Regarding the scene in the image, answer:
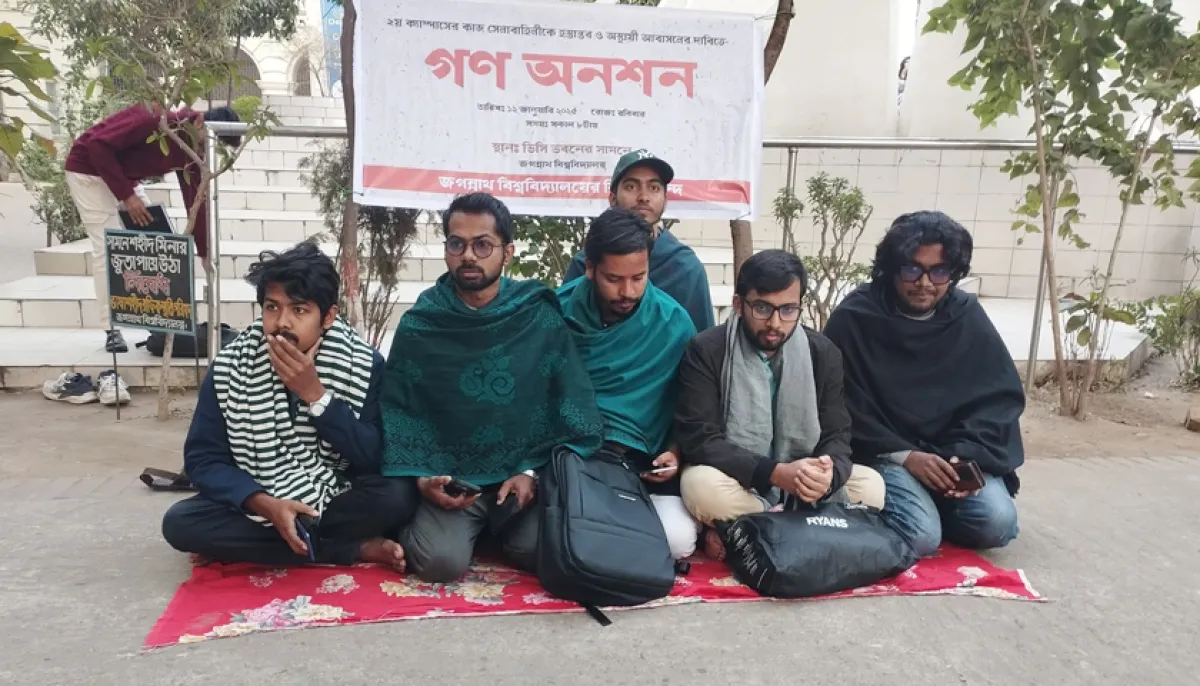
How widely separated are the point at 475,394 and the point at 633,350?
1.85 feet

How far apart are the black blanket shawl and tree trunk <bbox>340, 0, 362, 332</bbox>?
232 centimetres

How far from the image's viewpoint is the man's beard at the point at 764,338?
2.72m

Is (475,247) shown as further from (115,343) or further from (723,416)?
(115,343)

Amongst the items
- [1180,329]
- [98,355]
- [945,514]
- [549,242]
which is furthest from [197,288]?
[1180,329]

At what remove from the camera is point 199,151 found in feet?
15.2

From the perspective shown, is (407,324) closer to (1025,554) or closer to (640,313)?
(640,313)

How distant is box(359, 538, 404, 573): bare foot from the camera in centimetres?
261

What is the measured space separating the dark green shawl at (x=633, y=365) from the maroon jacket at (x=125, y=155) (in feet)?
9.21

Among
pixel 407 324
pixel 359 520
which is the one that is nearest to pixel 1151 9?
pixel 407 324

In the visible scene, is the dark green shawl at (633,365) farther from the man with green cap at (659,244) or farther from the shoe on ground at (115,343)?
the shoe on ground at (115,343)

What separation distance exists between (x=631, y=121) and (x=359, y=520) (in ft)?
7.43

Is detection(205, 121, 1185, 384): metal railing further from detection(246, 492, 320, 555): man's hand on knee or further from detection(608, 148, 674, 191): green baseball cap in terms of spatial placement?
detection(246, 492, 320, 555): man's hand on knee

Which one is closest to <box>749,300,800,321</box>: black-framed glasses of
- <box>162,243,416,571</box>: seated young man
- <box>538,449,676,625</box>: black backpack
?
<box>538,449,676,625</box>: black backpack

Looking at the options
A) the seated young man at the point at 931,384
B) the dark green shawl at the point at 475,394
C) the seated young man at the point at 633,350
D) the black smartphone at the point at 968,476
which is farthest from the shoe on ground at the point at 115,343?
the black smartphone at the point at 968,476
